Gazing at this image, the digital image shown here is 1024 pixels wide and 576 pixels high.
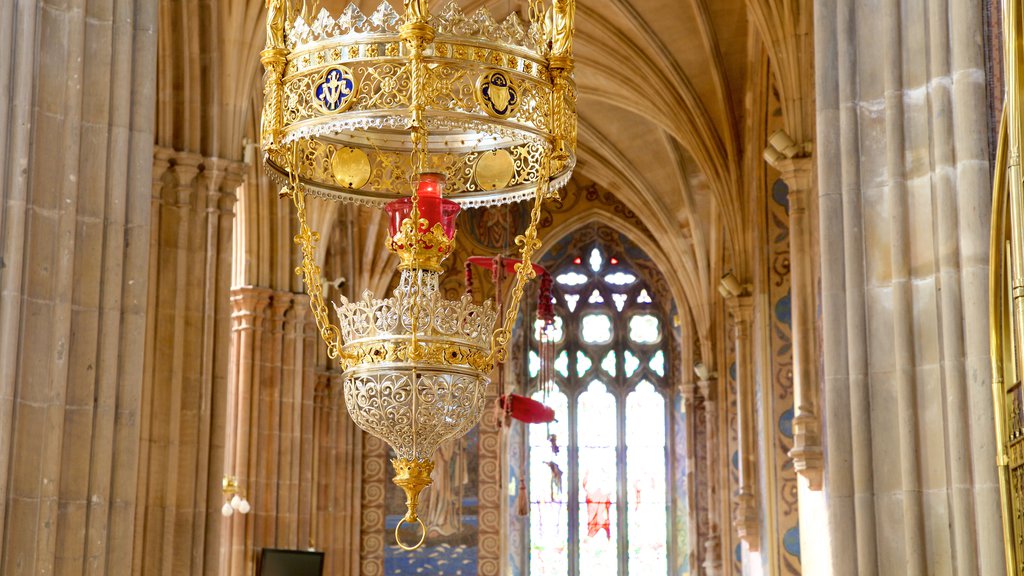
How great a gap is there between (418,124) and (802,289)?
6.39 metres

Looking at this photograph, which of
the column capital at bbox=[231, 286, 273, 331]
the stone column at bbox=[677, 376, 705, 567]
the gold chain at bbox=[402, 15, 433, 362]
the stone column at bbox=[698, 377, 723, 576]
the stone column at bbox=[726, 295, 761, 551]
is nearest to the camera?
the gold chain at bbox=[402, 15, 433, 362]

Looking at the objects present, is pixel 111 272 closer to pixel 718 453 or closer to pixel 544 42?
pixel 544 42

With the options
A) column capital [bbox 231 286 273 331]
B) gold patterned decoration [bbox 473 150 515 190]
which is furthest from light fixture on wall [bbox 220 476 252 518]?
gold patterned decoration [bbox 473 150 515 190]

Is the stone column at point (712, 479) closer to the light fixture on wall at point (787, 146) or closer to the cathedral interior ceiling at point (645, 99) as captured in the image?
the cathedral interior ceiling at point (645, 99)

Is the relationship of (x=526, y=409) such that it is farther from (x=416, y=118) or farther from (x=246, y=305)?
(x=416, y=118)

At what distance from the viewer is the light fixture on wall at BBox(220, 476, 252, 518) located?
46.5 feet

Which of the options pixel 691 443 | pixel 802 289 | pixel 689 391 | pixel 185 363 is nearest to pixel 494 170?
pixel 185 363

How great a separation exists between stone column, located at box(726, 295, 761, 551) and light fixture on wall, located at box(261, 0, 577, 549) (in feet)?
29.3

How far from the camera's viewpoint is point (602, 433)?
22.4 metres

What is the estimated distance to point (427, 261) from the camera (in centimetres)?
743

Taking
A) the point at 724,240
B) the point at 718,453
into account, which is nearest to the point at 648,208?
the point at 724,240

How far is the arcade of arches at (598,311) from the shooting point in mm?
6820

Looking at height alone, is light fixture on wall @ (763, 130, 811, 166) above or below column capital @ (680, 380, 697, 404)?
above

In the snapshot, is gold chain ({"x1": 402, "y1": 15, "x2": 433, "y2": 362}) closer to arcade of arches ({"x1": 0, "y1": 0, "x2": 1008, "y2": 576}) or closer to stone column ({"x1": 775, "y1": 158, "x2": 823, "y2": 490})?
arcade of arches ({"x1": 0, "y1": 0, "x2": 1008, "y2": 576})
